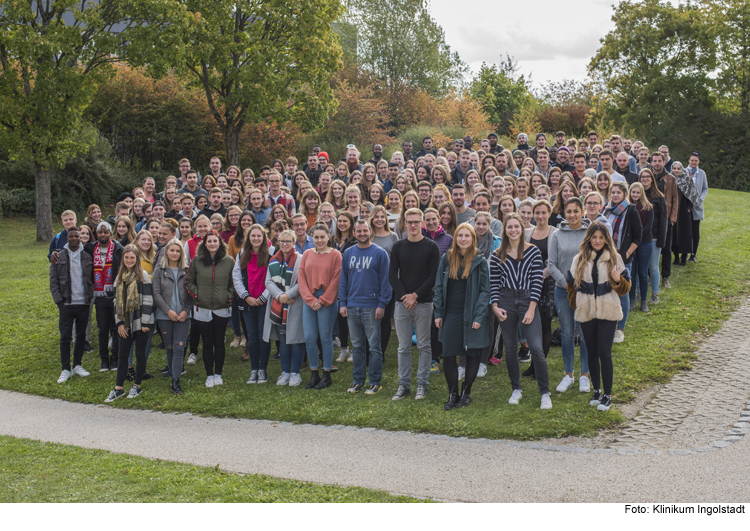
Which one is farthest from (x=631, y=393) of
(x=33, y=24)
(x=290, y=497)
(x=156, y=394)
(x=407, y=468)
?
(x=33, y=24)

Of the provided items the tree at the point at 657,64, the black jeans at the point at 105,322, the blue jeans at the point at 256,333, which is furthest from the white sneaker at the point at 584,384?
the tree at the point at 657,64

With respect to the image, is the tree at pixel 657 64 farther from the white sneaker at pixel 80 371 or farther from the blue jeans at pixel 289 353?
the white sneaker at pixel 80 371

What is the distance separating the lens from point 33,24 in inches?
847

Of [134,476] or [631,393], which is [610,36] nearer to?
[631,393]

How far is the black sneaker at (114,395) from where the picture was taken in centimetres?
918

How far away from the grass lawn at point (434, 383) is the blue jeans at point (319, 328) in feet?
1.48

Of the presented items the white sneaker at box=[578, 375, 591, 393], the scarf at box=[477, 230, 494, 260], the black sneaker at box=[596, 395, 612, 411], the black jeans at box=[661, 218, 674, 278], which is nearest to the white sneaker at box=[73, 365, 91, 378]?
the scarf at box=[477, 230, 494, 260]

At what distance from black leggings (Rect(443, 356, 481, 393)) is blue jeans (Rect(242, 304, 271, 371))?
2.91 meters

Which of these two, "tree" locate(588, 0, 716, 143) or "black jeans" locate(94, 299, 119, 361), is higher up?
"tree" locate(588, 0, 716, 143)

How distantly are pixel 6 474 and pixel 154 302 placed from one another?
311 centimetres

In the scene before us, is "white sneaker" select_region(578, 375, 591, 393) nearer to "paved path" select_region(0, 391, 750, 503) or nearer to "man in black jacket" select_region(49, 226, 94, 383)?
"paved path" select_region(0, 391, 750, 503)

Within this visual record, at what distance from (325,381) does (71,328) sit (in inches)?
168

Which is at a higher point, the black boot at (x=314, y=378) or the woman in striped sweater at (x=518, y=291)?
the woman in striped sweater at (x=518, y=291)

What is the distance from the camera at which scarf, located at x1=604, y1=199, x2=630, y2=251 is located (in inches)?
363
